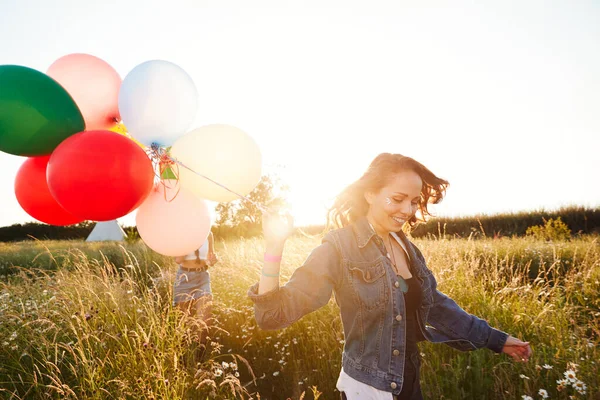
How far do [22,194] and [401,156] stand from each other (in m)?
1.97

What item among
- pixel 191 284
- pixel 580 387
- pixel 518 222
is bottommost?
pixel 518 222

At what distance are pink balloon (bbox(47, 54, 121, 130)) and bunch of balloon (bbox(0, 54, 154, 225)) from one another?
17cm

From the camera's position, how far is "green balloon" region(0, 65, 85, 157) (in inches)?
60.8

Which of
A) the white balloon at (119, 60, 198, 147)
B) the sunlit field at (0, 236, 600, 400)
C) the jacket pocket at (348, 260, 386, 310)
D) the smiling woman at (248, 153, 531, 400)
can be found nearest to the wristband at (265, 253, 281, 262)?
the smiling woman at (248, 153, 531, 400)

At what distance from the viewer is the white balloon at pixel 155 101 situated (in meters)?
1.79

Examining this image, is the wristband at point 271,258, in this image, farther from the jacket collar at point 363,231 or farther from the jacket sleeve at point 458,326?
the jacket sleeve at point 458,326

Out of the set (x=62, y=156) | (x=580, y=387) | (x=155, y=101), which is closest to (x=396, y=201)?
(x=155, y=101)

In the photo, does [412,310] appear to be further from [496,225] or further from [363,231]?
[496,225]

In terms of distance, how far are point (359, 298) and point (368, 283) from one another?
8cm

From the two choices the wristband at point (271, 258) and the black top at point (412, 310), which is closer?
the wristband at point (271, 258)

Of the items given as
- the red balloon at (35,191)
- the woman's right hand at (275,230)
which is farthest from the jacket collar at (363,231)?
the red balloon at (35,191)

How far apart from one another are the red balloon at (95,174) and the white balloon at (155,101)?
0.23 m

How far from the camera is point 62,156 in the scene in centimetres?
152

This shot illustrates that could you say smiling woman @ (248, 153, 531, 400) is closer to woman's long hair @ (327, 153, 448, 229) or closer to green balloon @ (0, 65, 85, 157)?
woman's long hair @ (327, 153, 448, 229)
